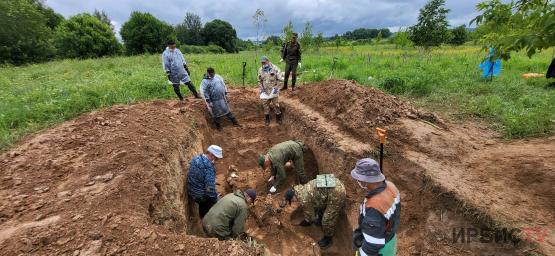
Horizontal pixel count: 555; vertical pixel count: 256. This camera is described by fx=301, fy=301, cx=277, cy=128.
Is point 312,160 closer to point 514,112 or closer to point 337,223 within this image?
point 337,223

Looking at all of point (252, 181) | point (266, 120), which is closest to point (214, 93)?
point (266, 120)

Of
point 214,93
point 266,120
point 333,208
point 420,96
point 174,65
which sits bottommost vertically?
point 333,208

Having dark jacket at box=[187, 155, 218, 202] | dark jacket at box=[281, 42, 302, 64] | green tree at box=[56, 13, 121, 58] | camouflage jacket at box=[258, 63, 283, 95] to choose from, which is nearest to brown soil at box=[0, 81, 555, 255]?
dark jacket at box=[187, 155, 218, 202]

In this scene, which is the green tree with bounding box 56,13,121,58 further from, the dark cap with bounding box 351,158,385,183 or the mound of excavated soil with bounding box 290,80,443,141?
the dark cap with bounding box 351,158,385,183

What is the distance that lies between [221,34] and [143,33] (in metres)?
22.4

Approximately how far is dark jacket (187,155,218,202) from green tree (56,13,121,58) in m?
31.4

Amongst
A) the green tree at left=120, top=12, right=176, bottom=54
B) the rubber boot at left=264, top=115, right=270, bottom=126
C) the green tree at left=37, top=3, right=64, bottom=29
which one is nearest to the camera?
the rubber boot at left=264, top=115, right=270, bottom=126

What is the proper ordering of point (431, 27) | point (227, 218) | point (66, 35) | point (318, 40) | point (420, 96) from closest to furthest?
point (227, 218)
point (420, 96)
point (431, 27)
point (318, 40)
point (66, 35)

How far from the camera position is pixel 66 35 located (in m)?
29.0

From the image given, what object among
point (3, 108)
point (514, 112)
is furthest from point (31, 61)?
point (514, 112)

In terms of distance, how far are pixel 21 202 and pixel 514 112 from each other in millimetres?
9356

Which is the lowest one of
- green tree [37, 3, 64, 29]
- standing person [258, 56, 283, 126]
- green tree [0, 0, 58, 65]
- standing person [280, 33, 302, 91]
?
standing person [258, 56, 283, 126]

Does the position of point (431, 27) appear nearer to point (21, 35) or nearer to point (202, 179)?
point (202, 179)

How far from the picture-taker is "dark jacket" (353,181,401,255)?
2.95m
